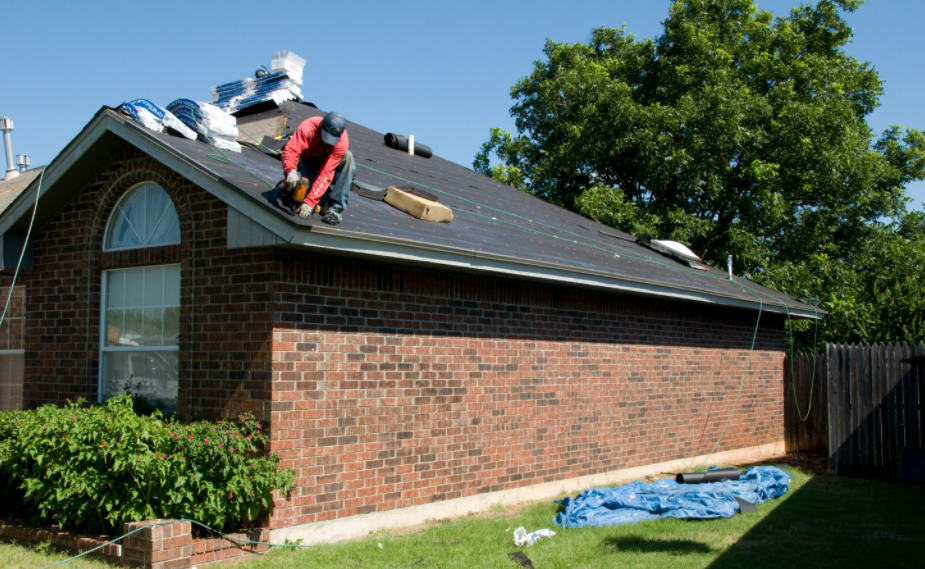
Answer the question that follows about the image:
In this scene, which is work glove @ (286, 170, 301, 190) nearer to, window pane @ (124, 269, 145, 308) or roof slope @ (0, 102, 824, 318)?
roof slope @ (0, 102, 824, 318)

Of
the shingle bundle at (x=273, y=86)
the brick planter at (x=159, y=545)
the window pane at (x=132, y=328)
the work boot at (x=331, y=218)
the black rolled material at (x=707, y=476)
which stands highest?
the shingle bundle at (x=273, y=86)

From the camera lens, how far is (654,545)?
7.98m

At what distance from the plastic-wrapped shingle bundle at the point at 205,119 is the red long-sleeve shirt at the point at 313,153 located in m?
1.49

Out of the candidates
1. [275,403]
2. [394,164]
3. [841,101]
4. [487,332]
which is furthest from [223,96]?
[841,101]

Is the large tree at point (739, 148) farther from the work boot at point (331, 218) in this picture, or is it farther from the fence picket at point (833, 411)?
the work boot at point (331, 218)

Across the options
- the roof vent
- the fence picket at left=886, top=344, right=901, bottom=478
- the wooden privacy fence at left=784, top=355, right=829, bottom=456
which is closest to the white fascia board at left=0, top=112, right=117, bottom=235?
the roof vent

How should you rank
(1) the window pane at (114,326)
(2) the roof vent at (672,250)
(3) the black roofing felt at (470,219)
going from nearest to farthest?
1. (3) the black roofing felt at (470,219)
2. (1) the window pane at (114,326)
3. (2) the roof vent at (672,250)

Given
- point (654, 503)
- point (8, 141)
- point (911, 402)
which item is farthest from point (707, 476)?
point (8, 141)

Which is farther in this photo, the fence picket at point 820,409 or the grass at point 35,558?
the fence picket at point 820,409

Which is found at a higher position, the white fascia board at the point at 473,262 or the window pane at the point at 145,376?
the white fascia board at the point at 473,262

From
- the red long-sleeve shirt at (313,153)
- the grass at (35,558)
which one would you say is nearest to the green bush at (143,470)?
the grass at (35,558)

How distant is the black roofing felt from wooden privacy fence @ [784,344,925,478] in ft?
6.41

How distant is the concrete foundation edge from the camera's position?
25.0 ft

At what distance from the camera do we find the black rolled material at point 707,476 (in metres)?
10.7
